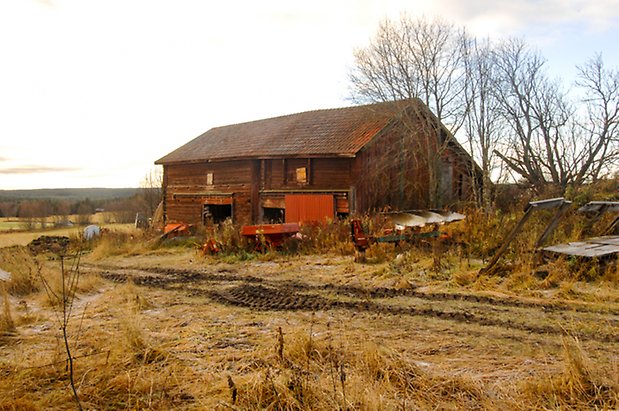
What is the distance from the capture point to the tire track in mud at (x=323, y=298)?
541cm

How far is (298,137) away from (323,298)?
47.9 ft

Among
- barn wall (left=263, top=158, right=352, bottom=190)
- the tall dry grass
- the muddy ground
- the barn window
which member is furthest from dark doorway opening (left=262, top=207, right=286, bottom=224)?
the tall dry grass

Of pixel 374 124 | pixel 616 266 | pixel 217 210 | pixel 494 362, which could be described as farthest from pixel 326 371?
pixel 217 210

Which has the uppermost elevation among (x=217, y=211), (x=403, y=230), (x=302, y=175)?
(x=302, y=175)

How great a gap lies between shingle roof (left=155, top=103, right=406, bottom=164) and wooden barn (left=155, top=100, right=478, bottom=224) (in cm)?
5

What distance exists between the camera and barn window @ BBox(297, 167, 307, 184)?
1930cm

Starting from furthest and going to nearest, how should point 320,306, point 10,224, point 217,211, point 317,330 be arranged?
point 10,224 → point 217,211 → point 320,306 → point 317,330

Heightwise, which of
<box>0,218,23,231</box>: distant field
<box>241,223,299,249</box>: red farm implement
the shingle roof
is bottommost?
<box>0,218,23,231</box>: distant field

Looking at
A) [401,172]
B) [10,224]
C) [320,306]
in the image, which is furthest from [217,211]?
[10,224]

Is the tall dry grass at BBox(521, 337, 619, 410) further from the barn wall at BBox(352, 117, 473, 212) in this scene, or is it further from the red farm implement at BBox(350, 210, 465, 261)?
the barn wall at BBox(352, 117, 473, 212)

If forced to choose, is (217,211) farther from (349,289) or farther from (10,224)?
(10,224)

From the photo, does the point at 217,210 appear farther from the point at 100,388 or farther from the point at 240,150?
the point at 100,388

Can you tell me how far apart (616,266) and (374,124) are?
540 inches

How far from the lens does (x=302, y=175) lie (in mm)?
19375
